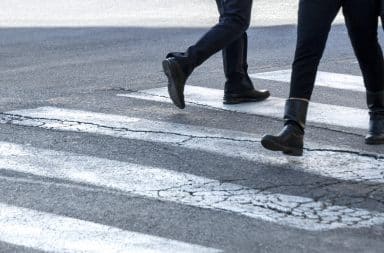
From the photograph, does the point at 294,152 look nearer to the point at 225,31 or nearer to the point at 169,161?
the point at 169,161

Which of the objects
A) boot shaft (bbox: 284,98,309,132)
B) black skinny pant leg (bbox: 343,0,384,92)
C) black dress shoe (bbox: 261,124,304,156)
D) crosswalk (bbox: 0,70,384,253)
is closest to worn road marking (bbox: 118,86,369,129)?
crosswalk (bbox: 0,70,384,253)

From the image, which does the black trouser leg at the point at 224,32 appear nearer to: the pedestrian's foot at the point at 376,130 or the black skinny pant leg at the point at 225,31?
the black skinny pant leg at the point at 225,31

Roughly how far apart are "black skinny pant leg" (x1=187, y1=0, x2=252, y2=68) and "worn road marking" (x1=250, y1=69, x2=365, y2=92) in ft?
4.69

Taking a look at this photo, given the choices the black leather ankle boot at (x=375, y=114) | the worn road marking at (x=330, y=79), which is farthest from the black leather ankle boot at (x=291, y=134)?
the worn road marking at (x=330, y=79)

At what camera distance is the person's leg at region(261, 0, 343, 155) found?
680 cm

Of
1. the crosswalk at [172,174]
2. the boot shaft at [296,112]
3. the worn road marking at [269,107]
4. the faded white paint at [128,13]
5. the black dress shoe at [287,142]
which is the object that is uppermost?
the boot shaft at [296,112]

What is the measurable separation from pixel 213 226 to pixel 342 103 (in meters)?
3.53

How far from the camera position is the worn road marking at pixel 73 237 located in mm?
5148

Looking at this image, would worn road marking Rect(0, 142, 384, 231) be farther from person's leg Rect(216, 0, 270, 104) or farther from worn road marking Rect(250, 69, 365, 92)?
worn road marking Rect(250, 69, 365, 92)

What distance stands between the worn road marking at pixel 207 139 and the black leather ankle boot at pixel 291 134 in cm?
9

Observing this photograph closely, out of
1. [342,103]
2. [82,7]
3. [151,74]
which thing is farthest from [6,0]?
[342,103]

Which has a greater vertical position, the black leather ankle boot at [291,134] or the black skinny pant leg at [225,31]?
the black skinny pant leg at [225,31]

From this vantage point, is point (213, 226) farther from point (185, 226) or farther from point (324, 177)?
point (324, 177)

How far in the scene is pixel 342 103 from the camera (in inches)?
348
